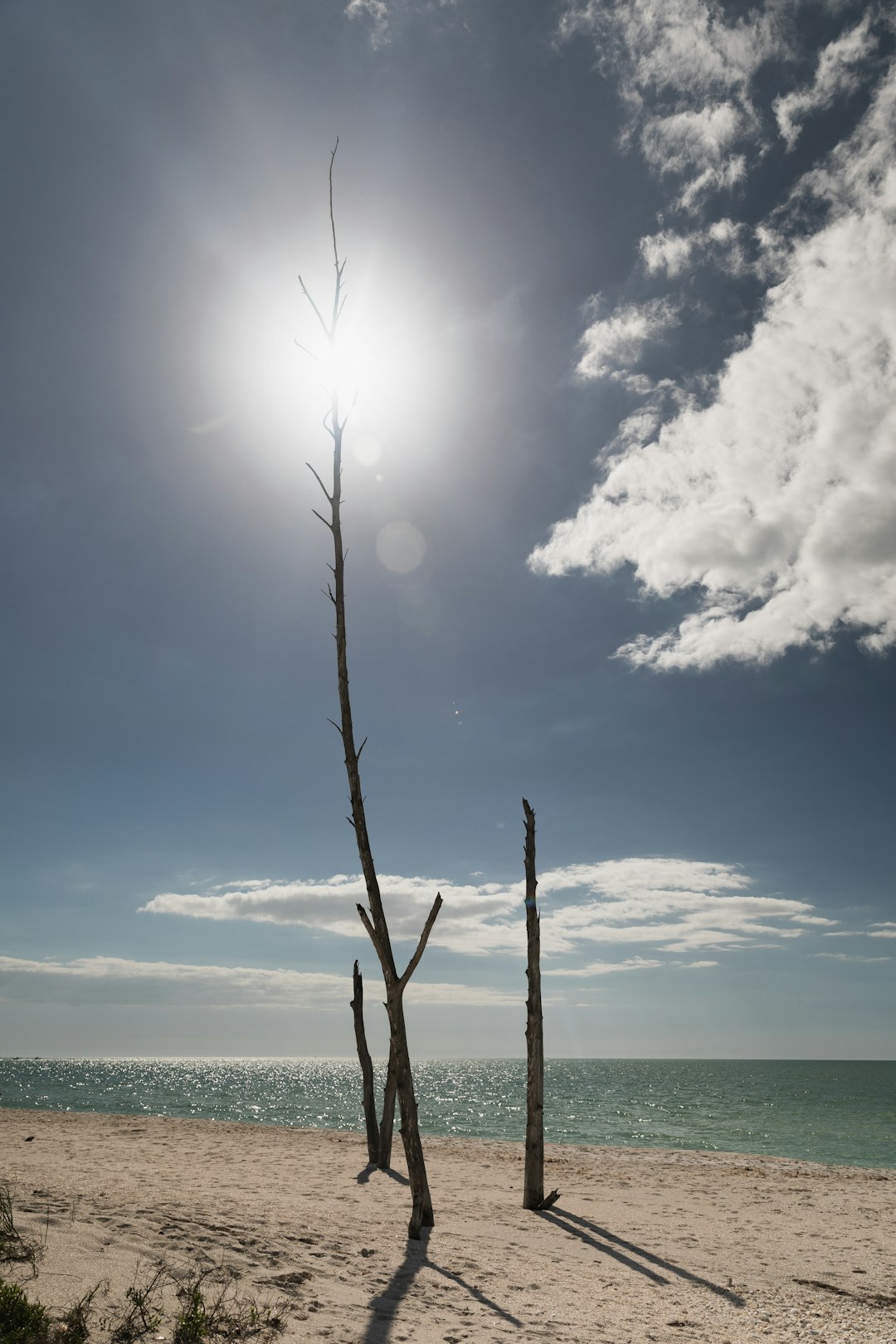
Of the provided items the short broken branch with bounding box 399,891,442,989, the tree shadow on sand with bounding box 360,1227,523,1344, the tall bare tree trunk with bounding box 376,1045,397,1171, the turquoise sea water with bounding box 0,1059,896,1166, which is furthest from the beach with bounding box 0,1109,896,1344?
the turquoise sea water with bounding box 0,1059,896,1166

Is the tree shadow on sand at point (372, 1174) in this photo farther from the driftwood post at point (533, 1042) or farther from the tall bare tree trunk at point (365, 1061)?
the driftwood post at point (533, 1042)

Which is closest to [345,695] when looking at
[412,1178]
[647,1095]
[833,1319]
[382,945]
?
[382,945]

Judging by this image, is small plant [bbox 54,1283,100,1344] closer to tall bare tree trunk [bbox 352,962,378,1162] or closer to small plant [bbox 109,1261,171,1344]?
small plant [bbox 109,1261,171,1344]

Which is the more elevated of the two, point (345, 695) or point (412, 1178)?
point (345, 695)

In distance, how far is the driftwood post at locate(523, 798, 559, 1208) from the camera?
520 inches

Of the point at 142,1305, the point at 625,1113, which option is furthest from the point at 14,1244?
the point at 625,1113

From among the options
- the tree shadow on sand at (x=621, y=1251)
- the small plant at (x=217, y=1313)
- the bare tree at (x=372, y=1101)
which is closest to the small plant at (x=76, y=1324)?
the small plant at (x=217, y=1313)

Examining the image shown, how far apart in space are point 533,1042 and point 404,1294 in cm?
588

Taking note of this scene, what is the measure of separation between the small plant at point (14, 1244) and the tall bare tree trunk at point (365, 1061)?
12136 millimetres

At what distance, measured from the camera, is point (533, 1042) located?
1324 cm

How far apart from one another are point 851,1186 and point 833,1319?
12.8 metres

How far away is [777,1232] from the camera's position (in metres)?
12.4

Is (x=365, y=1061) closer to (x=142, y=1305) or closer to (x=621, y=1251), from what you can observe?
(x=621, y=1251)

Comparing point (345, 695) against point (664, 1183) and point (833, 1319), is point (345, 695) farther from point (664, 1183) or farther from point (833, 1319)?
point (664, 1183)
